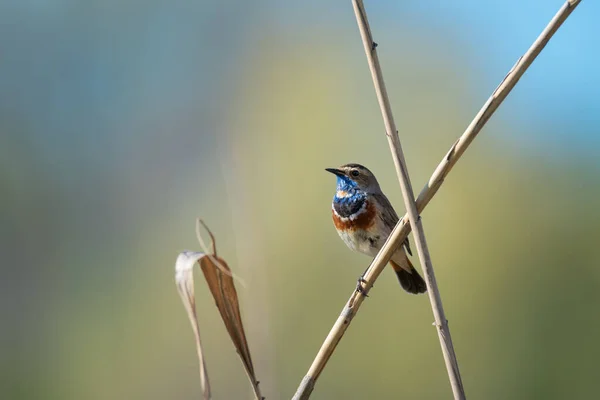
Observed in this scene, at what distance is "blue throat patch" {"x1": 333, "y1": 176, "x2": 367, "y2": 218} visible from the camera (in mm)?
3803

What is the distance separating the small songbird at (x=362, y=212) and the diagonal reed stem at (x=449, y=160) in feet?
6.53

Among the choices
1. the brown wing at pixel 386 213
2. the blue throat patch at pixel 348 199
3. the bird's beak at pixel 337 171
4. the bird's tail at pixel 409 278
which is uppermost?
the bird's beak at pixel 337 171

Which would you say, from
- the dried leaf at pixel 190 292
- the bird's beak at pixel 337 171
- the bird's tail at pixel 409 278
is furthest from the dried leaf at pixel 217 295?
the bird's tail at pixel 409 278

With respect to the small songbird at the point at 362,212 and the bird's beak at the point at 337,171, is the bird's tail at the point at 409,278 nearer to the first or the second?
the small songbird at the point at 362,212

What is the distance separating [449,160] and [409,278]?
262cm

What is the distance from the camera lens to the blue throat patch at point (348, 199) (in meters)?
3.80

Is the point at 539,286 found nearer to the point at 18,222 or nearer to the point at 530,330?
the point at 530,330

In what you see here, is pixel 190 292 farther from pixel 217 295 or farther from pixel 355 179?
pixel 355 179

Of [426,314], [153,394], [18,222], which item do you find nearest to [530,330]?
[426,314]

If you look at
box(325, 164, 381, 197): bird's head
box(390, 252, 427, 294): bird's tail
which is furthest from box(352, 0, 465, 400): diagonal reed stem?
box(390, 252, 427, 294): bird's tail

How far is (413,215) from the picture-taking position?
5.28 feet

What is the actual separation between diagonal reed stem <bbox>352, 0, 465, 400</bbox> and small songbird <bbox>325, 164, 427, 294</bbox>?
207 centimetres

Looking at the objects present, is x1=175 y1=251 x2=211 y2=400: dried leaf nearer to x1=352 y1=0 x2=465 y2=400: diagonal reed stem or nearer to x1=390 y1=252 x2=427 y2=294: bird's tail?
x1=352 y1=0 x2=465 y2=400: diagonal reed stem

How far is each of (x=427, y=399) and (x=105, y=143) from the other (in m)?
6.47
